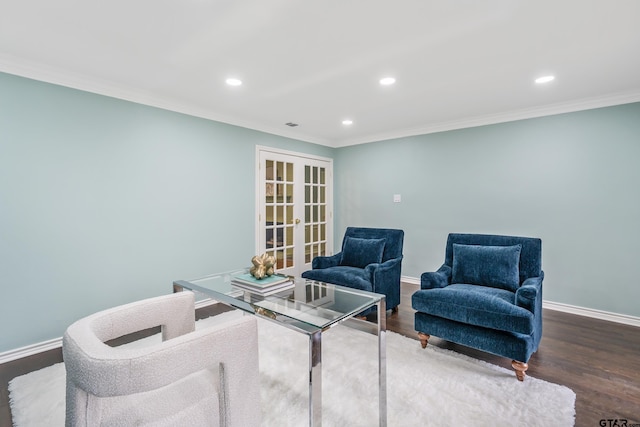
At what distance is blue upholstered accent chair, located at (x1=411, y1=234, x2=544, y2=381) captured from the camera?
205 centimetres

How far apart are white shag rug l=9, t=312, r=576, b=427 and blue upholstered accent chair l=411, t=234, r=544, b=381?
174 mm

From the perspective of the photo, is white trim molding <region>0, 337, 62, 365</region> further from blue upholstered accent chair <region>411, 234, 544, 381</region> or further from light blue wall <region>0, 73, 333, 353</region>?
blue upholstered accent chair <region>411, 234, 544, 381</region>

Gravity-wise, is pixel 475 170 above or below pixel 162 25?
below

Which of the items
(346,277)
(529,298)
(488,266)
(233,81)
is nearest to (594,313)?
(488,266)

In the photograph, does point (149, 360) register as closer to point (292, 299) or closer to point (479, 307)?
point (292, 299)

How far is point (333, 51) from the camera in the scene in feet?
7.39

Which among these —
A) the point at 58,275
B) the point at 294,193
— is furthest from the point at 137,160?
the point at 294,193

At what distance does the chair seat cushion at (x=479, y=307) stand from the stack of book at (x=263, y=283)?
A: 3.70ft

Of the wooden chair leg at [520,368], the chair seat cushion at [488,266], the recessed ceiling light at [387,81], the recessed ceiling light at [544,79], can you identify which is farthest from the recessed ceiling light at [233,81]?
the wooden chair leg at [520,368]

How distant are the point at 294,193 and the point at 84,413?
3.92 m

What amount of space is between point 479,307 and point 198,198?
3.03m

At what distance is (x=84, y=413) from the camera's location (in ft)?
3.19

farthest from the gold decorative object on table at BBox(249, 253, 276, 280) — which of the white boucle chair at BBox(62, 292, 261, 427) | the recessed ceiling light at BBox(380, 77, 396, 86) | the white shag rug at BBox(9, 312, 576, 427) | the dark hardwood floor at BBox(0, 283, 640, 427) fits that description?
the recessed ceiling light at BBox(380, 77, 396, 86)

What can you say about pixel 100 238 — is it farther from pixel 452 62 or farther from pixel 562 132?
pixel 562 132
